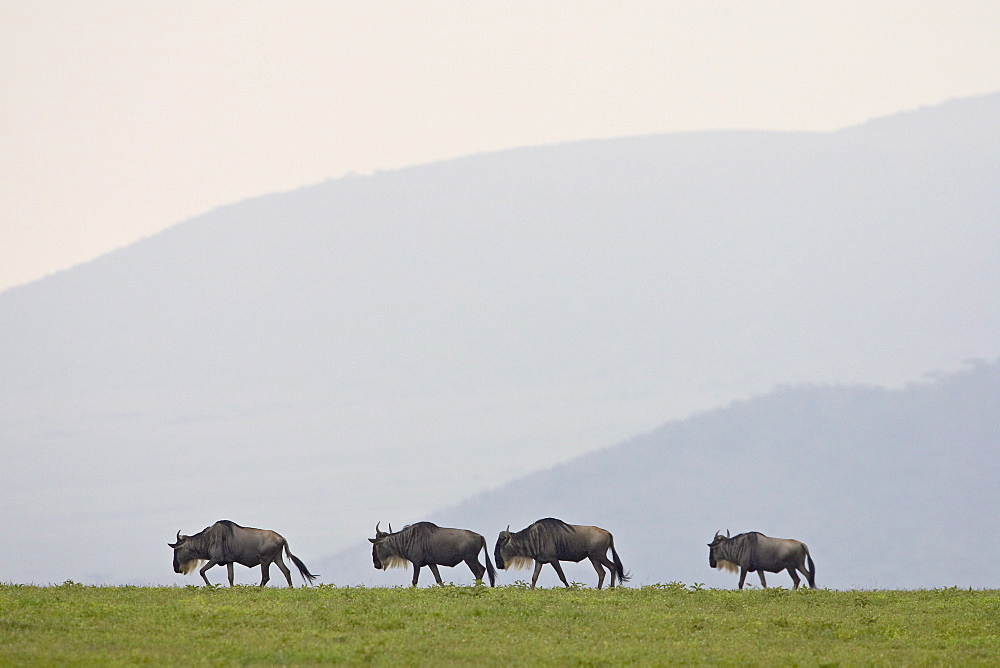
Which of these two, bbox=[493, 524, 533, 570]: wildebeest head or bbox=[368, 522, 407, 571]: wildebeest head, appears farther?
bbox=[368, 522, 407, 571]: wildebeest head

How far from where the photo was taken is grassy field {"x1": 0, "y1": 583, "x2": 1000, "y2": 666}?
845 inches

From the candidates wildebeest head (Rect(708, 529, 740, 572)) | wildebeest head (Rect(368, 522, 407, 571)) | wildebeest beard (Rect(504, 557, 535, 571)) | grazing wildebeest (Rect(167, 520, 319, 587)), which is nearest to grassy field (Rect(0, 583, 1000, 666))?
wildebeest beard (Rect(504, 557, 535, 571))

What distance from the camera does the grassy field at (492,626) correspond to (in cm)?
2147

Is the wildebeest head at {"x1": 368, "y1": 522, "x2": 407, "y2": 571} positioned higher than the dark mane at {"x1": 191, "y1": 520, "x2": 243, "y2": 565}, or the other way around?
the dark mane at {"x1": 191, "y1": 520, "x2": 243, "y2": 565}

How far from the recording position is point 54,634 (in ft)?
73.6

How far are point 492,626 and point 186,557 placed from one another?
13325mm

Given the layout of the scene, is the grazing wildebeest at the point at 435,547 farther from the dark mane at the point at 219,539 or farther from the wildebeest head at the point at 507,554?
the dark mane at the point at 219,539

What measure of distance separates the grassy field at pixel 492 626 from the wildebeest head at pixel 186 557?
640cm

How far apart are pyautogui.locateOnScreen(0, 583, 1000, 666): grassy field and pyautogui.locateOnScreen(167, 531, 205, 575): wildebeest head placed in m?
6.40

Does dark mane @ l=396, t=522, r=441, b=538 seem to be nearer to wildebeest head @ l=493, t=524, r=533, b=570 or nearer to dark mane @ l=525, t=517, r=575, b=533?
wildebeest head @ l=493, t=524, r=533, b=570

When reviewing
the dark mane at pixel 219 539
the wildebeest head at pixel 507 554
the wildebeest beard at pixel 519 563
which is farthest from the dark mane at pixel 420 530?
the dark mane at pixel 219 539

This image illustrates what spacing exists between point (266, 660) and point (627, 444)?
588 feet

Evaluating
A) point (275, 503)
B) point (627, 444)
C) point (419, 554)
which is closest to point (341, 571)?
point (275, 503)

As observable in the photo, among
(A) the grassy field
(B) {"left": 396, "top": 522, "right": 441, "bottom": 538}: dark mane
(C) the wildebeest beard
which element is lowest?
(A) the grassy field
